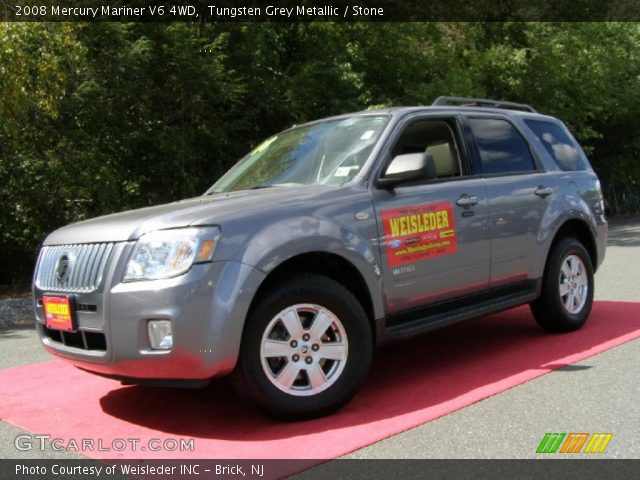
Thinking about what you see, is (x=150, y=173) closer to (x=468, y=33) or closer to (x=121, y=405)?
(x=121, y=405)

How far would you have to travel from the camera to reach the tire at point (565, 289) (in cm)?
590

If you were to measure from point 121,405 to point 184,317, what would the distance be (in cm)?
138

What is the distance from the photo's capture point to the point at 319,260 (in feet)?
14.5

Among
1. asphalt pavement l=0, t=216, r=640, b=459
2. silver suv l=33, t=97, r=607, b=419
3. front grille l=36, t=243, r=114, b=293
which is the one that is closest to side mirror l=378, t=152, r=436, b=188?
silver suv l=33, t=97, r=607, b=419

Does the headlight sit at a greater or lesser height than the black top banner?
lesser

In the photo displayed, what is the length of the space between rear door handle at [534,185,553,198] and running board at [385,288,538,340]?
77cm

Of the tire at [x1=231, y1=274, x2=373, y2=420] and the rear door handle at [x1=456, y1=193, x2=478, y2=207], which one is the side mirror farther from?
the tire at [x1=231, y1=274, x2=373, y2=420]

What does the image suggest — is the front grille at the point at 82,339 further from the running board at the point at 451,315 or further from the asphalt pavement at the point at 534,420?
the running board at the point at 451,315

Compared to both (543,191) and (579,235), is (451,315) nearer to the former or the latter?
(543,191)

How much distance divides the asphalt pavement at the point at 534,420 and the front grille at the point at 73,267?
0.90 metres

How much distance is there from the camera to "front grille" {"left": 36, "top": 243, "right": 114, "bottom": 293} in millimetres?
3988

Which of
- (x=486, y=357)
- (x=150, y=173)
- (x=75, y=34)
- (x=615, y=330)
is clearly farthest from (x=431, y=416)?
(x=150, y=173)

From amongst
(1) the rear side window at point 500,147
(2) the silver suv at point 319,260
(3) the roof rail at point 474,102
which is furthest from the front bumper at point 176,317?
(3) the roof rail at point 474,102

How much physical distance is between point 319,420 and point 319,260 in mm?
956
